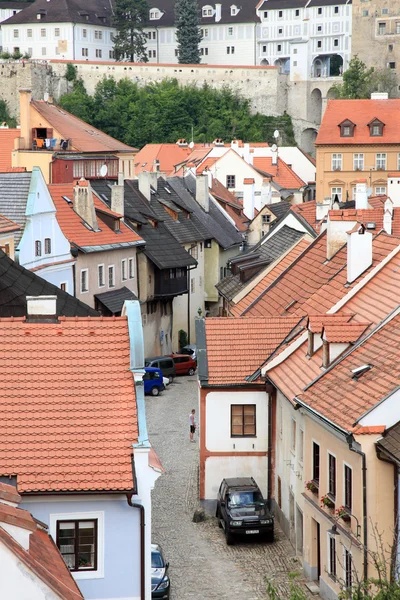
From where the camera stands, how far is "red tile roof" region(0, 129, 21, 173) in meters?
67.1

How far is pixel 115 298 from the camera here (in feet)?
159

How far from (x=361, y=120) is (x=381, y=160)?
9.13 ft

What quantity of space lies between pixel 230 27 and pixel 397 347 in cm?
12371

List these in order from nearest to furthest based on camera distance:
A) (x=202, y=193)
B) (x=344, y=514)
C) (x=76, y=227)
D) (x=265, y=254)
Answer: (x=344, y=514) → (x=265, y=254) → (x=76, y=227) → (x=202, y=193)

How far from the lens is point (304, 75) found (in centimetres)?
13250

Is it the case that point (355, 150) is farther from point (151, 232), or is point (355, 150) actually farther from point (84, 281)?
point (84, 281)

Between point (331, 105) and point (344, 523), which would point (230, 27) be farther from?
point (344, 523)

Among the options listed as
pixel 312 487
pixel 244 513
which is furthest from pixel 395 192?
pixel 312 487


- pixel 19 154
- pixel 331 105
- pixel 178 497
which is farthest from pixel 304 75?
pixel 178 497

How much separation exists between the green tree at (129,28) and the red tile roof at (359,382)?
116527mm

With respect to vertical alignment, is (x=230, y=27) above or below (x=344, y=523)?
above

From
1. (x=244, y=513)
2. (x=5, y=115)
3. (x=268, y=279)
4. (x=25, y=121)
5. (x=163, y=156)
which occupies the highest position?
(x=5, y=115)

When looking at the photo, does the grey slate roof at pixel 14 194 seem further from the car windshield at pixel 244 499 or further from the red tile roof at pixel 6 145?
the red tile roof at pixel 6 145

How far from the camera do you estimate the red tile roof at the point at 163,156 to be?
97.6 meters
